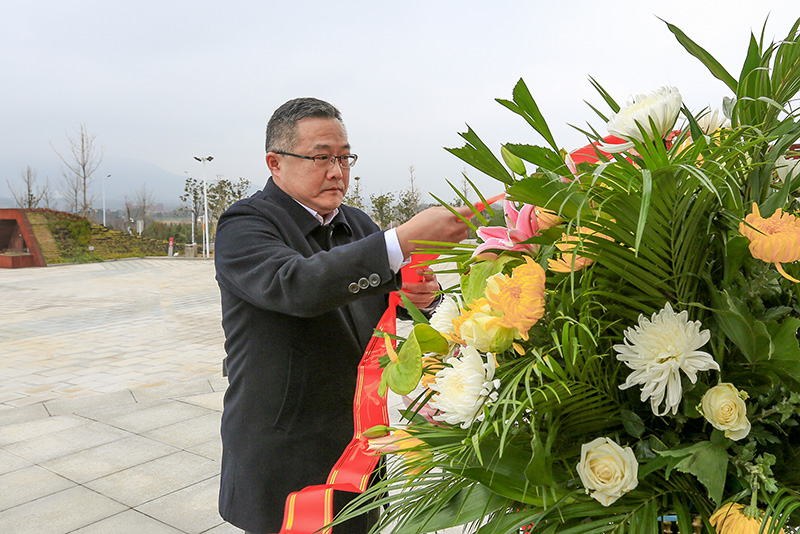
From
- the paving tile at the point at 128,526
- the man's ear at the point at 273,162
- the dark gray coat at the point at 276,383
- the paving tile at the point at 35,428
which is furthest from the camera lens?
the paving tile at the point at 35,428

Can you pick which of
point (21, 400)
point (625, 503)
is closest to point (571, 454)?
point (625, 503)

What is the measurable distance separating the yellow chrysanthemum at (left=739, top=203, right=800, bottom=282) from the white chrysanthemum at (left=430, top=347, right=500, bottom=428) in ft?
0.92

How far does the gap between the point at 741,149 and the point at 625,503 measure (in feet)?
1.26

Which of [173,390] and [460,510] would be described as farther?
[173,390]

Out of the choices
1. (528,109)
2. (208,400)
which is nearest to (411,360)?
(528,109)

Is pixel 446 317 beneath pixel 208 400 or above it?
above

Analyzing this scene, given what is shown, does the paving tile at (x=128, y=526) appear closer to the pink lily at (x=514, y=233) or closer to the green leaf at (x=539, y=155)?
the pink lily at (x=514, y=233)

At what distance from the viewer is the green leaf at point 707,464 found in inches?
24.3

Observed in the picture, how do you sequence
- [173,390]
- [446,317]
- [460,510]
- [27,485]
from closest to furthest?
[460,510] < [446,317] < [27,485] < [173,390]

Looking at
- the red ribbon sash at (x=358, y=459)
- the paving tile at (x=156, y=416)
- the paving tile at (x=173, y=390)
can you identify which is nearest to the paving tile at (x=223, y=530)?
the paving tile at (x=156, y=416)

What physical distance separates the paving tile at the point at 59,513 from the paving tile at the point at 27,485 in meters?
0.08

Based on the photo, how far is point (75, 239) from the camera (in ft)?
109

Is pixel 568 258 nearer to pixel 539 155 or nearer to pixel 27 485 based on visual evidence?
pixel 539 155

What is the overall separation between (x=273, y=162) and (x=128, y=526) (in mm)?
2338
